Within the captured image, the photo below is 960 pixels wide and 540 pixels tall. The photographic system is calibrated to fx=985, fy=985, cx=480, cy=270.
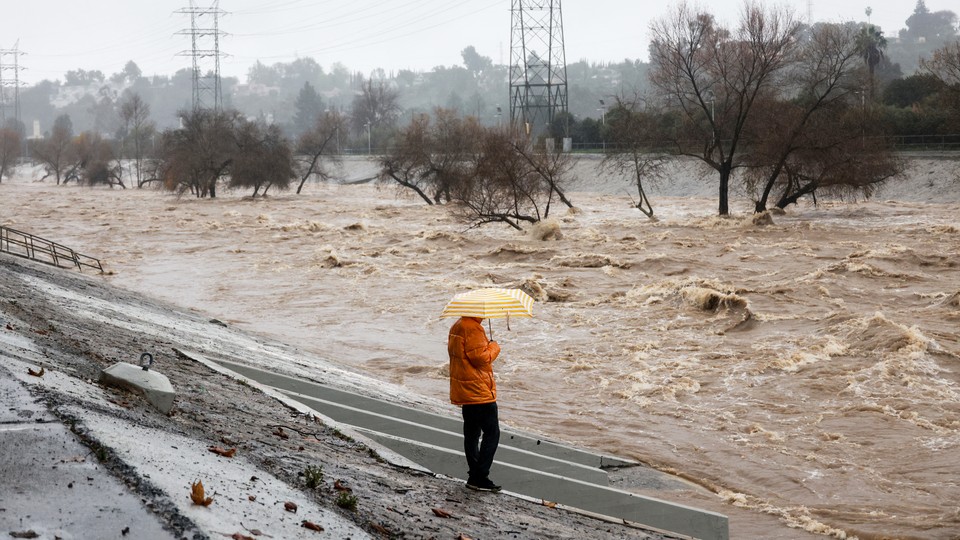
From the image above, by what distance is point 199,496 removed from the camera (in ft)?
21.5

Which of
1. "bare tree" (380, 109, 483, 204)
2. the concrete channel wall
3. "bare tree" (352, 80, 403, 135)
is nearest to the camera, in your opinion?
the concrete channel wall

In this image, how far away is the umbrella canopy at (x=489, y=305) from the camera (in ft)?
29.6

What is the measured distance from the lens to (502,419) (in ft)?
49.3

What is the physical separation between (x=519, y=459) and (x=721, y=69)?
42.2m

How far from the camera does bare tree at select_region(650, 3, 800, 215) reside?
158 feet

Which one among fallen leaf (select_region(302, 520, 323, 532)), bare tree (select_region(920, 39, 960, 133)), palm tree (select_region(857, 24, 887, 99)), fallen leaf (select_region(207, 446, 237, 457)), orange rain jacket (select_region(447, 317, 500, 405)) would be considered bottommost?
fallen leaf (select_region(302, 520, 323, 532))

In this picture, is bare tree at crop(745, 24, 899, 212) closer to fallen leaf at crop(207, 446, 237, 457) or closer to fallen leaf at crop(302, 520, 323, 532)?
fallen leaf at crop(207, 446, 237, 457)

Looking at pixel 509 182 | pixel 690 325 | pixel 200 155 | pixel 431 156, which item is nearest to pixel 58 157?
pixel 200 155

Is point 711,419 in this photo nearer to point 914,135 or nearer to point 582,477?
point 582,477

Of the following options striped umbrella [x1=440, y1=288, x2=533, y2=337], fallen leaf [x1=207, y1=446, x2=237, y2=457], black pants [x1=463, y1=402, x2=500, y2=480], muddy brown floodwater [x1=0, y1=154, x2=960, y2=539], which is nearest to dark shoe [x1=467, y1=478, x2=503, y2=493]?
black pants [x1=463, y1=402, x2=500, y2=480]

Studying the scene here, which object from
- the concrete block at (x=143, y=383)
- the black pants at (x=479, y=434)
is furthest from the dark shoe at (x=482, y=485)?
the concrete block at (x=143, y=383)

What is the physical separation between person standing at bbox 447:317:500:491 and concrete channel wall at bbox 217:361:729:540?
4.10 feet

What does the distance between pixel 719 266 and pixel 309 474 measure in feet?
87.0

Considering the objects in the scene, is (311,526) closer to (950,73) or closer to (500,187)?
(500,187)
